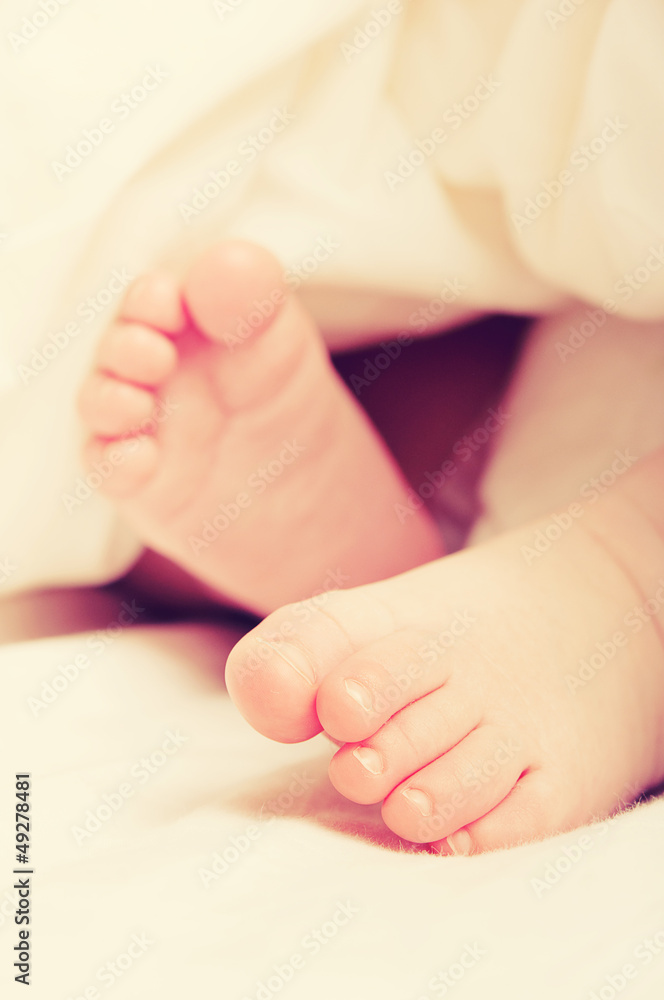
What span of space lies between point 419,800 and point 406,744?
22 millimetres

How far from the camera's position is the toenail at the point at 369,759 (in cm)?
35

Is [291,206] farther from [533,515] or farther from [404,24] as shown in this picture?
[533,515]

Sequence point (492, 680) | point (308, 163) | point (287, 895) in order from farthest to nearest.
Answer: point (308, 163) < point (492, 680) < point (287, 895)

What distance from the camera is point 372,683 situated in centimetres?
35

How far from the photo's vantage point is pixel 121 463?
1.67 feet

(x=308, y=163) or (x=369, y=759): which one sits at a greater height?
(x=308, y=163)

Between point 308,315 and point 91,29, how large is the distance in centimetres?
19

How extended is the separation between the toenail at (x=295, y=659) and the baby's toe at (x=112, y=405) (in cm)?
20

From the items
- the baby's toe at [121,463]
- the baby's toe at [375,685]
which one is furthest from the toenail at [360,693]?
the baby's toe at [121,463]

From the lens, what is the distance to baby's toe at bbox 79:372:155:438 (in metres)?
0.50

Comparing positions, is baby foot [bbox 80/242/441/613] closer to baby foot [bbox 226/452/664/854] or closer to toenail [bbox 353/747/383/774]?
baby foot [bbox 226/452/664/854]

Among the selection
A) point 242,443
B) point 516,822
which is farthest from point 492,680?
point 242,443

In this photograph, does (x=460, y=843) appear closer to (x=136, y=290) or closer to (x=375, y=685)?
(x=375, y=685)

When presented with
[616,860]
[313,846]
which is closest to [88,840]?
[313,846]
